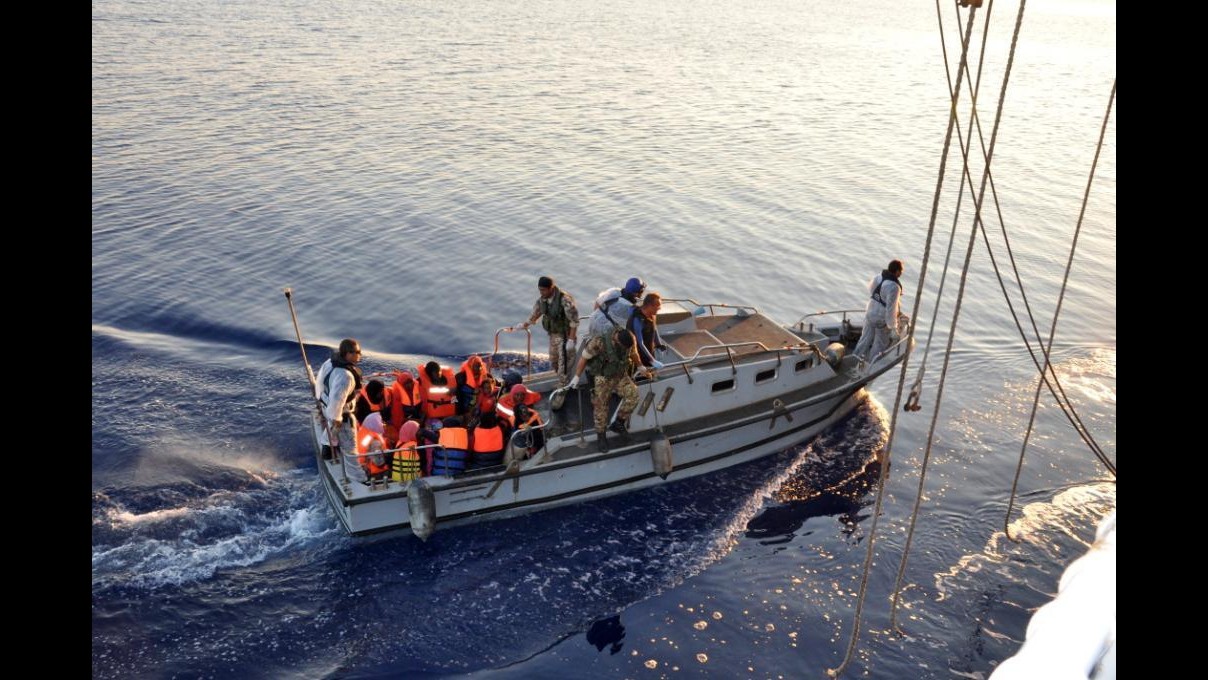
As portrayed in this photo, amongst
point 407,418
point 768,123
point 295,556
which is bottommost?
point 295,556

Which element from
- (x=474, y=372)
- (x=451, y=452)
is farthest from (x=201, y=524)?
(x=474, y=372)

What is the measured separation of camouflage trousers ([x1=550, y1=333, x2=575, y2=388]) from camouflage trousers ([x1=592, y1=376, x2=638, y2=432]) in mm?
1379

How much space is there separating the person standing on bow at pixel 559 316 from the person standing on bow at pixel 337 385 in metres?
2.70

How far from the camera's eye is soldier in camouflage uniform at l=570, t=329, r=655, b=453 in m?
12.2

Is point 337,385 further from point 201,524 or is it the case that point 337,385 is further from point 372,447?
point 201,524

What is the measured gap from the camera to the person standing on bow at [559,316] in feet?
44.5

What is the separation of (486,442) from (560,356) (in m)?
2.46

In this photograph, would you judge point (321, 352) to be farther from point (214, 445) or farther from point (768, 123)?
point (768, 123)

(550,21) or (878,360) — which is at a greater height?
(550,21)

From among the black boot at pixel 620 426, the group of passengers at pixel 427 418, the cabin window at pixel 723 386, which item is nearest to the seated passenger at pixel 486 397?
the group of passengers at pixel 427 418

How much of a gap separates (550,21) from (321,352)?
47811mm

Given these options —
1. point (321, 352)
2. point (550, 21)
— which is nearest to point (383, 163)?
point (321, 352)

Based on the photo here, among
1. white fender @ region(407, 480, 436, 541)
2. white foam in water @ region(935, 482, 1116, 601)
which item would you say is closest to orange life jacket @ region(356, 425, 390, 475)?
white fender @ region(407, 480, 436, 541)
